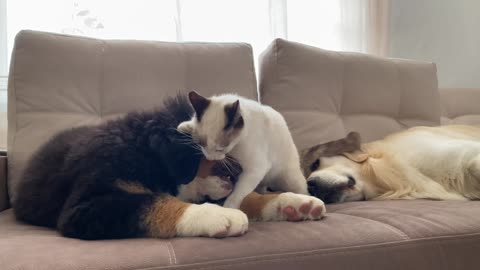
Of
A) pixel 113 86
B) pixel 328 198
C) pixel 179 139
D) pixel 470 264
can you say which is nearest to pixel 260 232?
pixel 179 139

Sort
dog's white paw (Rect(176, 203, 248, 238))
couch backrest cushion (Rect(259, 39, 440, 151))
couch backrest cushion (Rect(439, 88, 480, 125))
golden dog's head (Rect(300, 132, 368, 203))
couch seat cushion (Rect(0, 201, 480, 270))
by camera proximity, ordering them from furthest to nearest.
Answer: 1. couch backrest cushion (Rect(439, 88, 480, 125))
2. couch backrest cushion (Rect(259, 39, 440, 151))
3. golden dog's head (Rect(300, 132, 368, 203))
4. dog's white paw (Rect(176, 203, 248, 238))
5. couch seat cushion (Rect(0, 201, 480, 270))

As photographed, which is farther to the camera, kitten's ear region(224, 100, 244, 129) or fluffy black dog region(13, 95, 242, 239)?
kitten's ear region(224, 100, 244, 129)

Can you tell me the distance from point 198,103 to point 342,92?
1.19 m

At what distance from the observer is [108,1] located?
2.49 metres

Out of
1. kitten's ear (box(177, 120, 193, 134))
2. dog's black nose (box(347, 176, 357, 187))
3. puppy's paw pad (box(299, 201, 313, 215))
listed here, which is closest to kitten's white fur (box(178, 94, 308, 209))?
kitten's ear (box(177, 120, 193, 134))

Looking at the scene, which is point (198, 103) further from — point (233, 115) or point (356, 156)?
point (356, 156)

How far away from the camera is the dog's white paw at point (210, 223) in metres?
1.03

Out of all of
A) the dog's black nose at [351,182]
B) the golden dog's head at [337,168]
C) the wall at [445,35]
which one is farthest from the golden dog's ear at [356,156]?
the wall at [445,35]

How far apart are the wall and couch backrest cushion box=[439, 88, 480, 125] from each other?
695 millimetres

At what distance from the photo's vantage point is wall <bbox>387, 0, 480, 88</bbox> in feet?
11.0

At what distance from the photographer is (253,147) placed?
1.32m

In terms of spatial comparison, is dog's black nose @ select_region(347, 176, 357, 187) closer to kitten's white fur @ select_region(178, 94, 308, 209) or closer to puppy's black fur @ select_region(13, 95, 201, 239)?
kitten's white fur @ select_region(178, 94, 308, 209)

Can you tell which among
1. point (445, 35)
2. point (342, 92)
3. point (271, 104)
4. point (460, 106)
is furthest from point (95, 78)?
point (445, 35)

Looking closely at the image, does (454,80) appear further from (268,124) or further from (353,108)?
(268,124)
